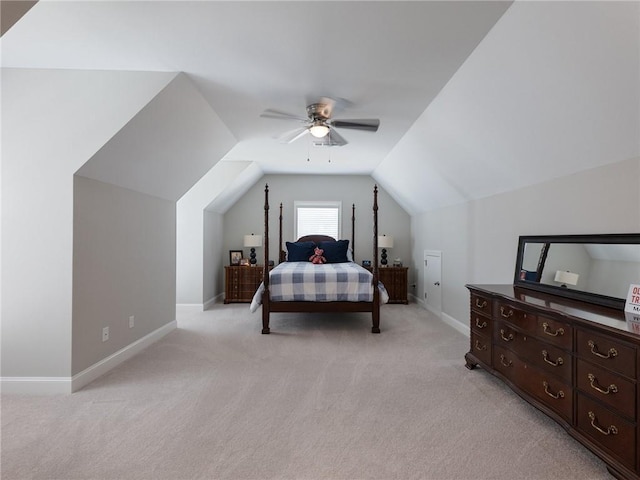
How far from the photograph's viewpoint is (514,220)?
3412 mm

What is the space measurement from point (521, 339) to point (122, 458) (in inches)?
100.0

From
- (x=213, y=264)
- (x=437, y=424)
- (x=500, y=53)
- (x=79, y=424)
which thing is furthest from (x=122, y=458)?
(x=213, y=264)

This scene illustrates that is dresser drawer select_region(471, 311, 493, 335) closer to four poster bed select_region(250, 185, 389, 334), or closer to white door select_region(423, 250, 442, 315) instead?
four poster bed select_region(250, 185, 389, 334)

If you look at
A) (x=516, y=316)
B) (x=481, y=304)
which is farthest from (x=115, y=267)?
(x=516, y=316)

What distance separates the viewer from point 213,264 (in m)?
6.48

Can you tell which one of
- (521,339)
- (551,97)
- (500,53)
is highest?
(500,53)

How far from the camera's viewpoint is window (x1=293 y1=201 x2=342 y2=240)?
718 centimetres

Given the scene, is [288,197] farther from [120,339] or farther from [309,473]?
[309,473]

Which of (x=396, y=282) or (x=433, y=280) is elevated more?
(x=433, y=280)

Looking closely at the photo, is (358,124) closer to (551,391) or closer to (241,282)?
(551,391)

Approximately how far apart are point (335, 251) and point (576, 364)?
4549mm

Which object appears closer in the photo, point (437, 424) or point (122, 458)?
point (122, 458)

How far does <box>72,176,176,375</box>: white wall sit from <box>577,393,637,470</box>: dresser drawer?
342 centimetres

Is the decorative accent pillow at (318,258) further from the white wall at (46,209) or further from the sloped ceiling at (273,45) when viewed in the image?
the white wall at (46,209)
